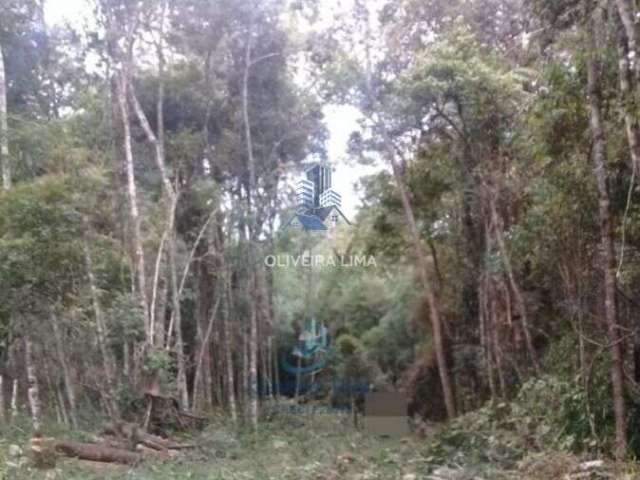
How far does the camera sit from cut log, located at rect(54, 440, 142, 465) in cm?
675

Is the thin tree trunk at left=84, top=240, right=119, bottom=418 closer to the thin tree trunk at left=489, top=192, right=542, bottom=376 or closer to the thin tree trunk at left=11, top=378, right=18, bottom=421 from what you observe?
the thin tree trunk at left=11, top=378, right=18, bottom=421

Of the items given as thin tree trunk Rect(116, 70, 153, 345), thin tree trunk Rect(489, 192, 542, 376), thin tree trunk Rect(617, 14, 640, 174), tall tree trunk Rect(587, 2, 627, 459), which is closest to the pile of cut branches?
thin tree trunk Rect(116, 70, 153, 345)

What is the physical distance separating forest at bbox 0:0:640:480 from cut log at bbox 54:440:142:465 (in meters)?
0.02

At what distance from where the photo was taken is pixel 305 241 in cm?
1107

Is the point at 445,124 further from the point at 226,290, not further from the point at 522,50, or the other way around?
the point at 226,290

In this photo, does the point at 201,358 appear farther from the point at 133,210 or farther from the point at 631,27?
the point at 631,27

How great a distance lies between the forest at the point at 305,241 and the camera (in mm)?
6137

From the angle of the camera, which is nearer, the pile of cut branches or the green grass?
the green grass

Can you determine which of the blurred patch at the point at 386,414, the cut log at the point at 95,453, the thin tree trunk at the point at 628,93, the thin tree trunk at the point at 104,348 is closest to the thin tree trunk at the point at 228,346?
the thin tree trunk at the point at 104,348

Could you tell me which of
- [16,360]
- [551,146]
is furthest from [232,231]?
[551,146]

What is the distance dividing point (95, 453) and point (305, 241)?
5.07m

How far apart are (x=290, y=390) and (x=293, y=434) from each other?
260 centimetres

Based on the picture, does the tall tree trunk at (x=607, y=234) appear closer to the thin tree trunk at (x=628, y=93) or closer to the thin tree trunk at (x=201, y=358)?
the thin tree trunk at (x=628, y=93)

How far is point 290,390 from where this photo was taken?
40.9 feet
